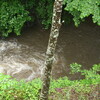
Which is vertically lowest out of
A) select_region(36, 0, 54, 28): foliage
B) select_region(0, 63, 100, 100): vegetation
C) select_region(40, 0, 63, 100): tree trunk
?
select_region(0, 63, 100, 100): vegetation

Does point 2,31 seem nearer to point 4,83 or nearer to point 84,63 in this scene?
point 84,63

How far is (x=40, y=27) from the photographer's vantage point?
35.8ft

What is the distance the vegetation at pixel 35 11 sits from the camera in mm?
6168

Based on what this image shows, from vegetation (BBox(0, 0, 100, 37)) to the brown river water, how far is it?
33.3 inches

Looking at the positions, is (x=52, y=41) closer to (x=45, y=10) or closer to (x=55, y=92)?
(x=55, y=92)

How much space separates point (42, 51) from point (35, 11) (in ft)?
8.99

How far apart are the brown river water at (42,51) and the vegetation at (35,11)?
847 millimetres

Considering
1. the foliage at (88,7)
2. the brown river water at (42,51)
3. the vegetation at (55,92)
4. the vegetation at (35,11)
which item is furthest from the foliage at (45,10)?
the vegetation at (55,92)

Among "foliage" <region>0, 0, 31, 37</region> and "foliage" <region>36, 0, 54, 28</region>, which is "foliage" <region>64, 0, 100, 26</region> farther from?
"foliage" <region>0, 0, 31, 37</region>

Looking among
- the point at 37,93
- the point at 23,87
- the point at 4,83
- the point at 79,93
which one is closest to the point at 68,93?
the point at 79,93

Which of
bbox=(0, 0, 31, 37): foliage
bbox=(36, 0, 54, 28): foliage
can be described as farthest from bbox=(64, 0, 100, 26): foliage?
bbox=(0, 0, 31, 37): foliage

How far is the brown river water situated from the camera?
7.59 metres

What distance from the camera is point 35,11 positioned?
33.1 ft

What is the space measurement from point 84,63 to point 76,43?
1824mm
